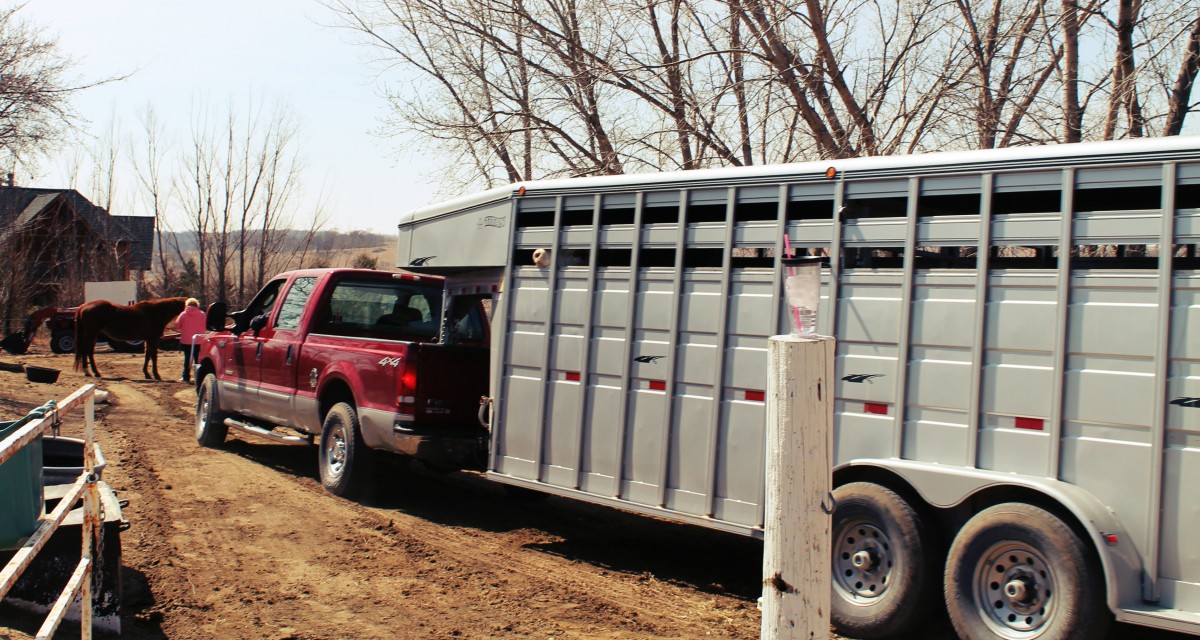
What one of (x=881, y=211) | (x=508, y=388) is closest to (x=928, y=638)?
(x=881, y=211)

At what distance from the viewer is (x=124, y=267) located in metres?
50.2

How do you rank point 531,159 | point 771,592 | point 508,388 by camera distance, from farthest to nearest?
1. point 531,159
2. point 508,388
3. point 771,592

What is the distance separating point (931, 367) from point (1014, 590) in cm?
126

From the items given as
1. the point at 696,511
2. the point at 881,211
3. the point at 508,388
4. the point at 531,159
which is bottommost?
the point at 696,511

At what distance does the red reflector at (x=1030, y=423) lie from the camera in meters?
5.61

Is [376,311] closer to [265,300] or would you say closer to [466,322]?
[466,322]

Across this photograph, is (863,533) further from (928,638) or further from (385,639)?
(385,639)

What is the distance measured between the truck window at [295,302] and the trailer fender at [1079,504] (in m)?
7.62

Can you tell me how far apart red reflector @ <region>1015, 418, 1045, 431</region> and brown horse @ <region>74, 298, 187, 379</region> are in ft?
69.0

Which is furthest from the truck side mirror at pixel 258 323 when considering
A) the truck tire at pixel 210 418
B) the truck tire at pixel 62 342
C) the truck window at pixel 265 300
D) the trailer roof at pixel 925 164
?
the truck tire at pixel 62 342

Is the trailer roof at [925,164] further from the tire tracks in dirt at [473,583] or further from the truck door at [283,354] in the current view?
the truck door at [283,354]

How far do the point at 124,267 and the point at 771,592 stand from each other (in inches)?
2053

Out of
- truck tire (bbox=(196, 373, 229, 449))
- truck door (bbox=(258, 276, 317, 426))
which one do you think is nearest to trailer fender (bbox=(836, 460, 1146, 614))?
truck door (bbox=(258, 276, 317, 426))

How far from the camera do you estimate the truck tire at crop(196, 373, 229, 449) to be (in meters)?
13.3
